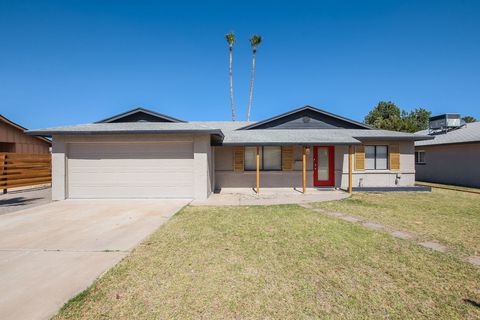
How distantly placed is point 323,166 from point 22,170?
54.0 feet

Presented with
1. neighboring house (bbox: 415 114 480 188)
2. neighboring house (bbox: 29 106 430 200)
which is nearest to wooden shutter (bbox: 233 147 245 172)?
neighboring house (bbox: 29 106 430 200)

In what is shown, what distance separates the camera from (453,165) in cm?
1552

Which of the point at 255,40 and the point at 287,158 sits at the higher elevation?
the point at 255,40

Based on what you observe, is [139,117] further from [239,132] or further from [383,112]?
[383,112]

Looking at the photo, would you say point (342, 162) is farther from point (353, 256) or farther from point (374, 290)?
point (374, 290)

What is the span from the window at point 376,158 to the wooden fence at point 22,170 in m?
18.9

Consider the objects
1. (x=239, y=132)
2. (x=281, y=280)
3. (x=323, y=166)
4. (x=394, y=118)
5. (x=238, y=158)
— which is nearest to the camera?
(x=281, y=280)

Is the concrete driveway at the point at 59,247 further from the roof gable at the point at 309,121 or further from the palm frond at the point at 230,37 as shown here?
the palm frond at the point at 230,37

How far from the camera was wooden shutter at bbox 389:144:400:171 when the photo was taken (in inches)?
532

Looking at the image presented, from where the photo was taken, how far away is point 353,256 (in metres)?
4.41

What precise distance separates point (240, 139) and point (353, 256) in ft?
27.8

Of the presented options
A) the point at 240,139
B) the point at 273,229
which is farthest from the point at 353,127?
the point at 273,229

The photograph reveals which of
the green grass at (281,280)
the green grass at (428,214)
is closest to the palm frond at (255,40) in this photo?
the green grass at (428,214)

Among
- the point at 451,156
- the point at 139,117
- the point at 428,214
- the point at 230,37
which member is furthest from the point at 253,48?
the point at 428,214
